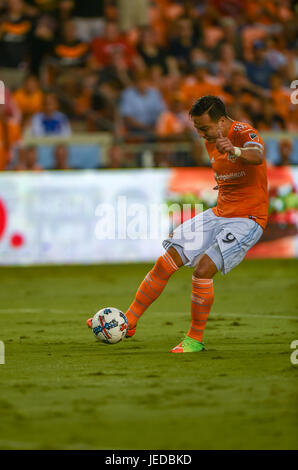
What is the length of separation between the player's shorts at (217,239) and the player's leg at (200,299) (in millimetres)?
79

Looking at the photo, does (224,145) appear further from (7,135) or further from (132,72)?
(132,72)

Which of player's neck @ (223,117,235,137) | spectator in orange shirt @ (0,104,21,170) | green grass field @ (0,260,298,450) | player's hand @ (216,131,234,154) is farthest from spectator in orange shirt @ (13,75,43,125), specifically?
player's hand @ (216,131,234,154)

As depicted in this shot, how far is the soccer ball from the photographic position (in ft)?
26.2

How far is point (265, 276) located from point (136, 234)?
238cm

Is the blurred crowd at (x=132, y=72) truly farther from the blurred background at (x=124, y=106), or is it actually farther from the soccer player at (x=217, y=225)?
the soccer player at (x=217, y=225)

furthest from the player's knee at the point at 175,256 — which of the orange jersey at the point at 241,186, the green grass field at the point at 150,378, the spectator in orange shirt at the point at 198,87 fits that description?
the spectator in orange shirt at the point at 198,87

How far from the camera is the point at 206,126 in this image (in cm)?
763

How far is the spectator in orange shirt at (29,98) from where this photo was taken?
57.9 ft

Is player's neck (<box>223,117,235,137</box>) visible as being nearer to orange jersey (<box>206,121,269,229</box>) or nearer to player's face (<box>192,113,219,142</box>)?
player's face (<box>192,113,219,142</box>)

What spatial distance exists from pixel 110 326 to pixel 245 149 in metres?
1.98

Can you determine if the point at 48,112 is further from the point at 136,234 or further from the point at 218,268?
the point at 218,268
